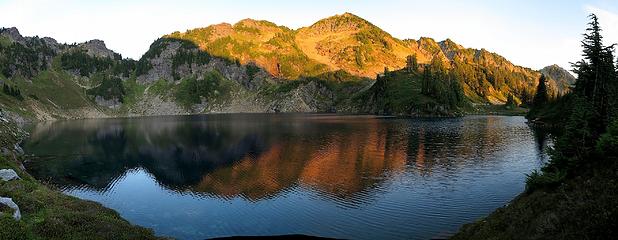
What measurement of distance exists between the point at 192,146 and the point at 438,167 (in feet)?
241

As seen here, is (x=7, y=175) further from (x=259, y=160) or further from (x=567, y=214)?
(x=567, y=214)

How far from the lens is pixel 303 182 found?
6594 cm

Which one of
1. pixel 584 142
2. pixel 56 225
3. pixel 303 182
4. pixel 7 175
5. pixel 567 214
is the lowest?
pixel 303 182

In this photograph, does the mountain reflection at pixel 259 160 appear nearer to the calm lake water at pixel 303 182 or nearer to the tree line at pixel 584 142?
the calm lake water at pixel 303 182

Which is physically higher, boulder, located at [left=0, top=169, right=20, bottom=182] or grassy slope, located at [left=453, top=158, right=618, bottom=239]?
grassy slope, located at [left=453, top=158, right=618, bottom=239]

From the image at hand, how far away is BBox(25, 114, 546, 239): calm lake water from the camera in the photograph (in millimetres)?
45406

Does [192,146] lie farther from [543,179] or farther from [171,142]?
[543,179]

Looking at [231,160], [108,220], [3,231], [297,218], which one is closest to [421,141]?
[231,160]

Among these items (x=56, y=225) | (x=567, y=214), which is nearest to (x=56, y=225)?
(x=56, y=225)

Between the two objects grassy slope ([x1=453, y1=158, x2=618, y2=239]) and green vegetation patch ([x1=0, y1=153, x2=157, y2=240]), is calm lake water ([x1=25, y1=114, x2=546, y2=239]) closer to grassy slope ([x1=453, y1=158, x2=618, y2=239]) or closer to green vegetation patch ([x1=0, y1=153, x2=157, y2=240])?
green vegetation patch ([x1=0, y1=153, x2=157, y2=240])

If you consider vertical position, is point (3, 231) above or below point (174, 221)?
above

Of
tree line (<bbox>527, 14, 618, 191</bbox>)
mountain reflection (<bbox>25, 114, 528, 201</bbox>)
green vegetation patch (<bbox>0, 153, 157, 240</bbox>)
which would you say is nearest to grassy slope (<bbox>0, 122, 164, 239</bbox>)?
green vegetation patch (<bbox>0, 153, 157, 240</bbox>)

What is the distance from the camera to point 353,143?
11381 cm

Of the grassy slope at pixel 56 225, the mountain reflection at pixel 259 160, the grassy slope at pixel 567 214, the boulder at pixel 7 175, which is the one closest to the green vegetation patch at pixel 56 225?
the grassy slope at pixel 56 225
